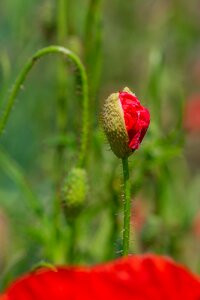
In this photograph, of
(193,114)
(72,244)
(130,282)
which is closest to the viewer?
(130,282)

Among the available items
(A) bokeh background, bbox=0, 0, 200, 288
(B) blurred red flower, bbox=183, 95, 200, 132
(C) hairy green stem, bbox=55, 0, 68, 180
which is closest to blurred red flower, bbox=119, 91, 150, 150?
(A) bokeh background, bbox=0, 0, 200, 288

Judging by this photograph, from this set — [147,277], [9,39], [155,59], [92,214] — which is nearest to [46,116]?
[9,39]

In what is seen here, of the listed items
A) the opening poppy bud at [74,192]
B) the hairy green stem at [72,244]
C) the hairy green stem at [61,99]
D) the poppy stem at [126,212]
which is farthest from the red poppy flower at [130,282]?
the hairy green stem at [61,99]

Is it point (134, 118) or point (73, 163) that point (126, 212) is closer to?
point (134, 118)

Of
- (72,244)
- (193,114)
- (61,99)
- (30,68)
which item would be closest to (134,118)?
(30,68)

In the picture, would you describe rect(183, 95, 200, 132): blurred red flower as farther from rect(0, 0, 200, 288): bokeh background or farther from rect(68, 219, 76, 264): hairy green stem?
rect(68, 219, 76, 264): hairy green stem
